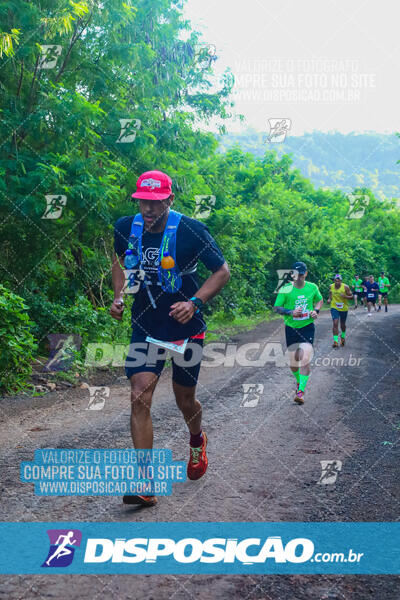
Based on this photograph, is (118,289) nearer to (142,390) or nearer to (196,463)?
(142,390)

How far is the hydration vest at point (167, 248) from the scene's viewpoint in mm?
3998

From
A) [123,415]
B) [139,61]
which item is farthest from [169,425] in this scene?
[139,61]

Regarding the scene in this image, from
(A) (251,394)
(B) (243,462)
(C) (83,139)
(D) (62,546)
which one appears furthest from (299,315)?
(D) (62,546)

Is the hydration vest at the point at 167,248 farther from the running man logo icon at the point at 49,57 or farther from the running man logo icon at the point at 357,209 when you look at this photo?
the running man logo icon at the point at 357,209

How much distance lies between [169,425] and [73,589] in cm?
377

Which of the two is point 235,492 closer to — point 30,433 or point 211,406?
point 30,433

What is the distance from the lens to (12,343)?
844 cm

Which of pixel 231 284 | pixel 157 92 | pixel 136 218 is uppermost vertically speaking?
pixel 157 92

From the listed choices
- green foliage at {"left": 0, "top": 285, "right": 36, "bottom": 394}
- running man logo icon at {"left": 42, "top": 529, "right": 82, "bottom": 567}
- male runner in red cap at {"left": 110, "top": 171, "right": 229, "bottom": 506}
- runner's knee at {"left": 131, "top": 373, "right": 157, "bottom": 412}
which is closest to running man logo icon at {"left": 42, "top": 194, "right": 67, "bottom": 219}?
green foliage at {"left": 0, "top": 285, "right": 36, "bottom": 394}

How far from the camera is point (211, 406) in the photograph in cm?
785

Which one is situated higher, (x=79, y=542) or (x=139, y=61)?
(x=139, y=61)

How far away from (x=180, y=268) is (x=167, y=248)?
0.18 meters

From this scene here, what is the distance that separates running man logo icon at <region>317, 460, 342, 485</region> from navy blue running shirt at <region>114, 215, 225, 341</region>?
1720mm

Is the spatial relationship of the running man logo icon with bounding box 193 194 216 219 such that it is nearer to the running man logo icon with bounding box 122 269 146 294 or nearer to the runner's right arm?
the runner's right arm
